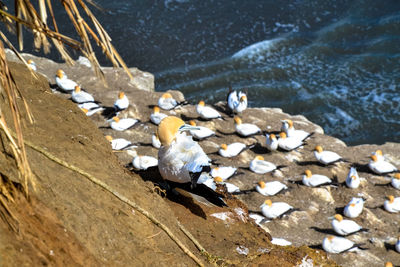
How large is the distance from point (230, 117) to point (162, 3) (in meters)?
10.2

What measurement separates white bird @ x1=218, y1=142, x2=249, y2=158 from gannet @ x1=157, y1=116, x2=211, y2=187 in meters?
6.45

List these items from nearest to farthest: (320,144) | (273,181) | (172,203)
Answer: (172,203) < (273,181) < (320,144)

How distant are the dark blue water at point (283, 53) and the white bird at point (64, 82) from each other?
4711 mm

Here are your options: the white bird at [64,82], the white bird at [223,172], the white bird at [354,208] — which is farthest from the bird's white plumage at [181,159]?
the white bird at [64,82]

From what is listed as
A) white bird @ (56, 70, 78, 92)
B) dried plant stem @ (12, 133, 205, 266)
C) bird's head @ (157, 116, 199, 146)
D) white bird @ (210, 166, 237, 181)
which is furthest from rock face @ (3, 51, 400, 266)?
white bird @ (56, 70, 78, 92)

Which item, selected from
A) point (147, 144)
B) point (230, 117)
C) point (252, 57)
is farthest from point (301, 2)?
point (147, 144)

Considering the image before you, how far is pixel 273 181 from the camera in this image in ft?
34.2

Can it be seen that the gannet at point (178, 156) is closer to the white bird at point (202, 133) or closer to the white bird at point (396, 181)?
the white bird at point (202, 133)

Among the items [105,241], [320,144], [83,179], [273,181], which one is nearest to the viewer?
[105,241]

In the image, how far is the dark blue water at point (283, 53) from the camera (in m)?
15.8

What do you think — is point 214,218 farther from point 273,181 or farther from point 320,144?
point 320,144

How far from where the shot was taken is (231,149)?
11.2m

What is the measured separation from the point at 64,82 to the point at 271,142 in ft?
16.9

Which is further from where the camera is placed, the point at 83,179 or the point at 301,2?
the point at 301,2
